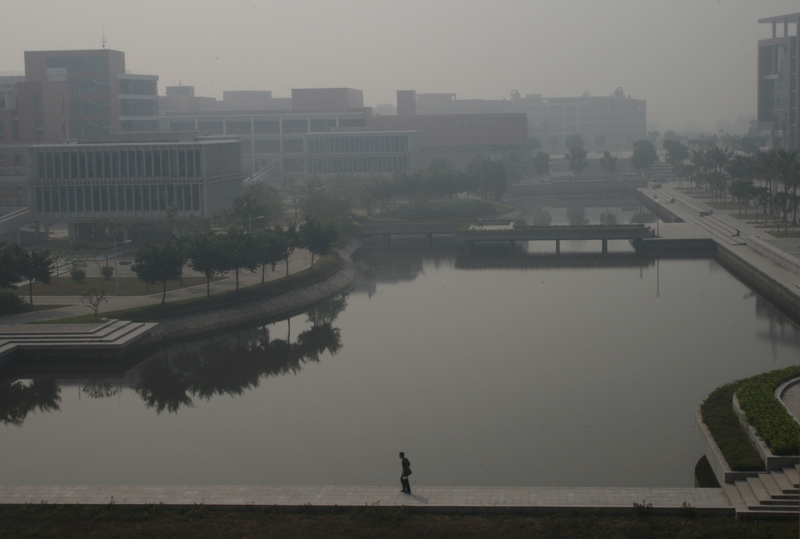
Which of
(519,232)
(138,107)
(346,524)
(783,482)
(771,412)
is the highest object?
(138,107)

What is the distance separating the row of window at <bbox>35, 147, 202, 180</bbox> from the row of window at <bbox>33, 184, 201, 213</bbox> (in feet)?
1.91

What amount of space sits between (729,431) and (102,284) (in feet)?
73.2

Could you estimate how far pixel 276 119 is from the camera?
84.4 m

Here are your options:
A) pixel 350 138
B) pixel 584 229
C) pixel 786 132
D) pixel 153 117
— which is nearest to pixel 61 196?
pixel 584 229

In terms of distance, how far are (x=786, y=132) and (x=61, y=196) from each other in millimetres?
57050

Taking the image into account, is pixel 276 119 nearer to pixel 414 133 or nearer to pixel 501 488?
pixel 414 133

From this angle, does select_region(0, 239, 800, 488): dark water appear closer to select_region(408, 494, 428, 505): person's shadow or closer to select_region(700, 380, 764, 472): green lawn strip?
select_region(700, 380, 764, 472): green lawn strip

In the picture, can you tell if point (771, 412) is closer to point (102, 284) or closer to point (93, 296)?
point (93, 296)

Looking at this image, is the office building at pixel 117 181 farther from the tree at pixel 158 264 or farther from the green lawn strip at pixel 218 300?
the tree at pixel 158 264

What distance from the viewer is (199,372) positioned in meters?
24.7

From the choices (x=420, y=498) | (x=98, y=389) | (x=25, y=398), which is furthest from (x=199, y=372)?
(x=420, y=498)

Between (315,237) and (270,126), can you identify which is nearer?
(315,237)

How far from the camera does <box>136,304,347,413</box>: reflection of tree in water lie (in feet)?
74.9

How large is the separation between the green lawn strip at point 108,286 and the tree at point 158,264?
1.24m
